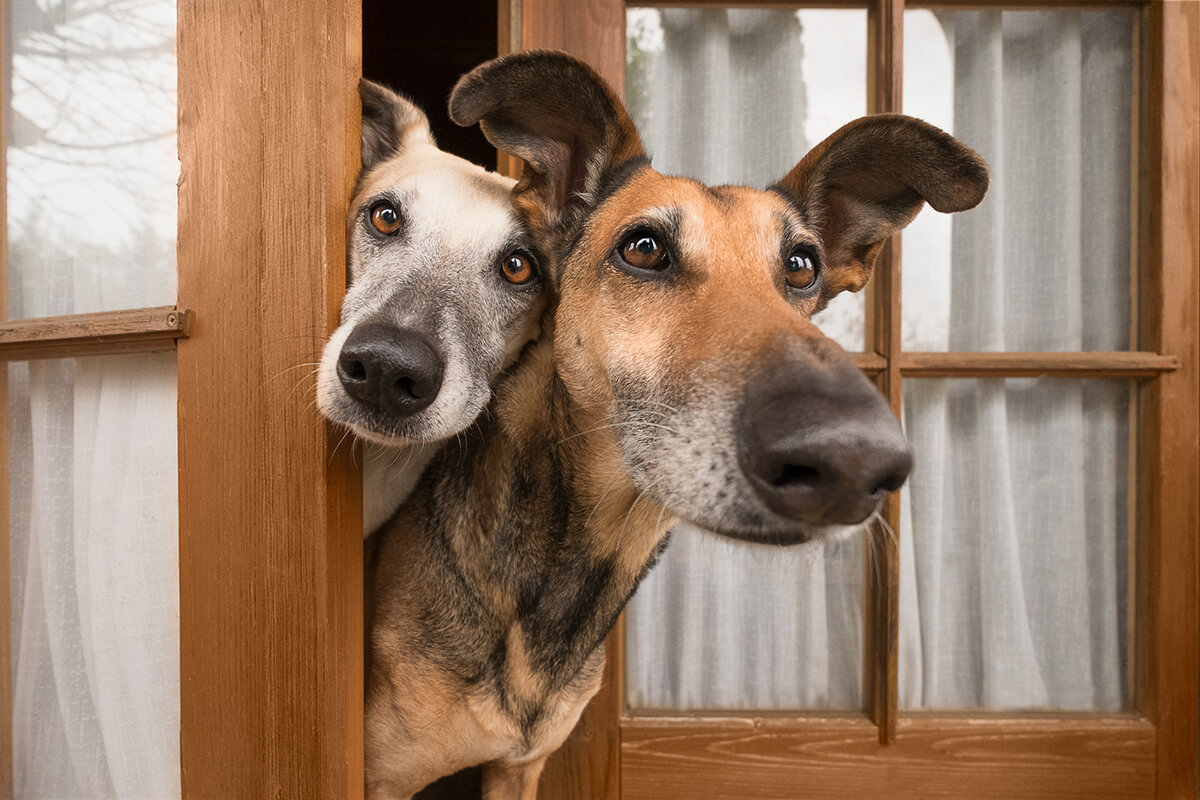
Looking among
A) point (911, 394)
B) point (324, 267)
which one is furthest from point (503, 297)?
point (911, 394)

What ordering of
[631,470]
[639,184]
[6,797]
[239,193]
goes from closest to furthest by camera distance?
1. [631,470]
2. [239,193]
3. [639,184]
4. [6,797]

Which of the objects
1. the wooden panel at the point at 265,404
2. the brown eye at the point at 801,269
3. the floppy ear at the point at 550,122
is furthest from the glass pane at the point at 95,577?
the brown eye at the point at 801,269

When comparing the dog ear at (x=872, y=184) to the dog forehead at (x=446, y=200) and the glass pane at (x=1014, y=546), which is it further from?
the dog forehead at (x=446, y=200)

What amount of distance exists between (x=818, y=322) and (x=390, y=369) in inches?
52.2

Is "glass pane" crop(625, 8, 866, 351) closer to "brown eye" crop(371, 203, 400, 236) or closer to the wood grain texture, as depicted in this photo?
"brown eye" crop(371, 203, 400, 236)

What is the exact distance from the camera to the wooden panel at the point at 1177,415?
1879 millimetres

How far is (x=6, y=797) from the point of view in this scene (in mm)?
1722

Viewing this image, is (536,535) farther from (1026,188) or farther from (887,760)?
(1026,188)

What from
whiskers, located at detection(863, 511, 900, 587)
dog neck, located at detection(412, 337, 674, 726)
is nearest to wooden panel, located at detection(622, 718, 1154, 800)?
whiskers, located at detection(863, 511, 900, 587)

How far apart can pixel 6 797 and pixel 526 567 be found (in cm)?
150

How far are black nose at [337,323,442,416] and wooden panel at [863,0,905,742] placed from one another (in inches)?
49.8

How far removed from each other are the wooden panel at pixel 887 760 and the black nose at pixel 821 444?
4.13 feet

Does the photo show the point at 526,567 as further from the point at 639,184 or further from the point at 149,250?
the point at 149,250

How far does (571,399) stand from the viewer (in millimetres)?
1438
